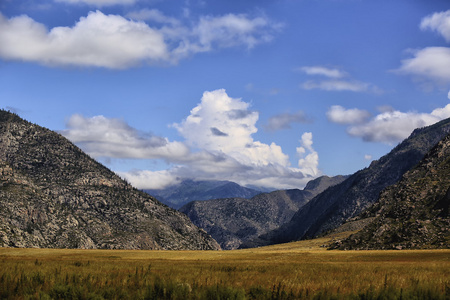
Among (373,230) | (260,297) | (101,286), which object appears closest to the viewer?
(260,297)

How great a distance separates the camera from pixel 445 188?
4739 inches

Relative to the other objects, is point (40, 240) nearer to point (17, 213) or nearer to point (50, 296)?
point (17, 213)

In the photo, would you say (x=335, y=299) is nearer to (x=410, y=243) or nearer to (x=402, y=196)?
(x=410, y=243)

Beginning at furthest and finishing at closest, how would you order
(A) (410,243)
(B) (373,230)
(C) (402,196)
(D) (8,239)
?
(D) (8,239) < (C) (402,196) < (B) (373,230) < (A) (410,243)

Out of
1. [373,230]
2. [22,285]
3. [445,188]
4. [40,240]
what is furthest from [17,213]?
[22,285]

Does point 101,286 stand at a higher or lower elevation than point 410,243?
higher

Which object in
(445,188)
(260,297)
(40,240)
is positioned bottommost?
(40,240)

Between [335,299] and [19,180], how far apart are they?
707 feet

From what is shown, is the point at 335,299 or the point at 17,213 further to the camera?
the point at 17,213

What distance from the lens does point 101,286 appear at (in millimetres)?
14312

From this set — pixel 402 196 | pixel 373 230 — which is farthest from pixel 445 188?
pixel 373 230

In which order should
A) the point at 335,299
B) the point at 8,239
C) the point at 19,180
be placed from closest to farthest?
the point at 335,299 → the point at 8,239 → the point at 19,180

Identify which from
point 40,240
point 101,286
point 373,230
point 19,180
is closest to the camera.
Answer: point 101,286

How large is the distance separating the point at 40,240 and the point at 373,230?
464ft
